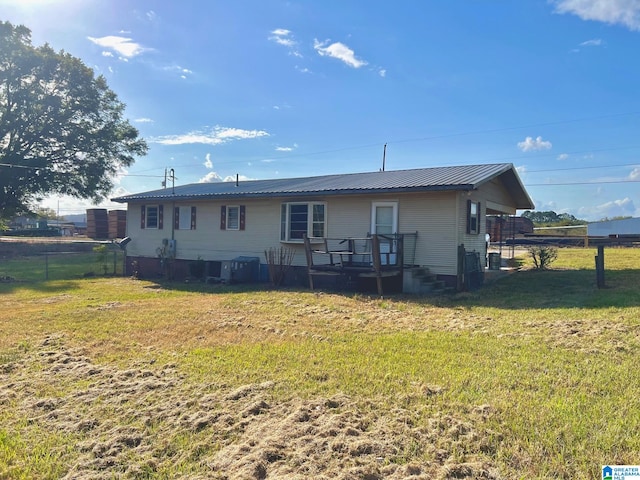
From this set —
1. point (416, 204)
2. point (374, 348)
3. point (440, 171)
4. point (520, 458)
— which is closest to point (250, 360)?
point (374, 348)

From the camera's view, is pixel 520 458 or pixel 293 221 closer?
pixel 520 458

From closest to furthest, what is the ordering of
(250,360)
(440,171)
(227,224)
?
(250,360), (440,171), (227,224)

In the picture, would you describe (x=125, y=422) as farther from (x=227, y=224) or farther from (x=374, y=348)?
(x=227, y=224)

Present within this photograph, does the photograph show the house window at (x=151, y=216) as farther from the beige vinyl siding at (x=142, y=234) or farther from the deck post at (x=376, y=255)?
the deck post at (x=376, y=255)

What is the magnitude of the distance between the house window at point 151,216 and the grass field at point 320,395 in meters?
8.99

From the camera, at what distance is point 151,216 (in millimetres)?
16812

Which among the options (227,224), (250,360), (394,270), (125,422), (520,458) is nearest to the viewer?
(520,458)

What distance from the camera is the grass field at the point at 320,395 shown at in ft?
9.25

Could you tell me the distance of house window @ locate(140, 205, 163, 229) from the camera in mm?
16500

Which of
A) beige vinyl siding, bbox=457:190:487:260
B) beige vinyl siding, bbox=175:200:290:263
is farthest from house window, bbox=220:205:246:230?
beige vinyl siding, bbox=457:190:487:260

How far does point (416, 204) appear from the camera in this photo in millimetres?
11461

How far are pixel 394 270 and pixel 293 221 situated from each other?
378 centimetres

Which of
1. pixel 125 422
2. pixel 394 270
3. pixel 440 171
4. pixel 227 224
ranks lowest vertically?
pixel 125 422

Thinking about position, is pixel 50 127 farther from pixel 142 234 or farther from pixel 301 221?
pixel 301 221
